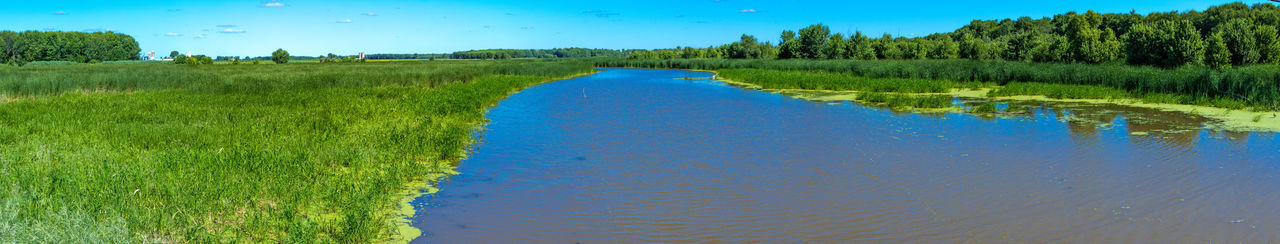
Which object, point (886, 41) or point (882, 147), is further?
point (886, 41)

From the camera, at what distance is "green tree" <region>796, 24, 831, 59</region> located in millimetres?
66375

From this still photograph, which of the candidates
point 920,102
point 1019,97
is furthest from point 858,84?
point 920,102

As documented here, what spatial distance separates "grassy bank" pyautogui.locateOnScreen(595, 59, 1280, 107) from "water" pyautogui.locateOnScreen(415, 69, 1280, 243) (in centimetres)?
562

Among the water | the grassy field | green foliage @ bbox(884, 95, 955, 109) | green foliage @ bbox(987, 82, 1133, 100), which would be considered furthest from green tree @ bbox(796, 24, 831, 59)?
the grassy field

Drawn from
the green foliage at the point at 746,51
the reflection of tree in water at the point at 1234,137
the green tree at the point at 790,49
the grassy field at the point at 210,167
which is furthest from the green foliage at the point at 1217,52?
the green foliage at the point at 746,51

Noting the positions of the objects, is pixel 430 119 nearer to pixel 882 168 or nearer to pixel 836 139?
pixel 836 139

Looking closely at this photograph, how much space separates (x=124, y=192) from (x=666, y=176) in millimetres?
5721

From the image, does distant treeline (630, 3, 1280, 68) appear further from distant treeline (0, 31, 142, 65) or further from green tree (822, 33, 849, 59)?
distant treeline (0, 31, 142, 65)

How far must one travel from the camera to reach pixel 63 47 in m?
109

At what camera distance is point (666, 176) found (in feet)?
29.3

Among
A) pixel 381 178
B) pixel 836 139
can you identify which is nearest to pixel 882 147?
pixel 836 139

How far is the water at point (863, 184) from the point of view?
20.6 feet

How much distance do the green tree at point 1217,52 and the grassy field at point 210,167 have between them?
24.9m

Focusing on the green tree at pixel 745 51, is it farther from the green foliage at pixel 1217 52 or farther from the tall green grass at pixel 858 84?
the green foliage at pixel 1217 52
